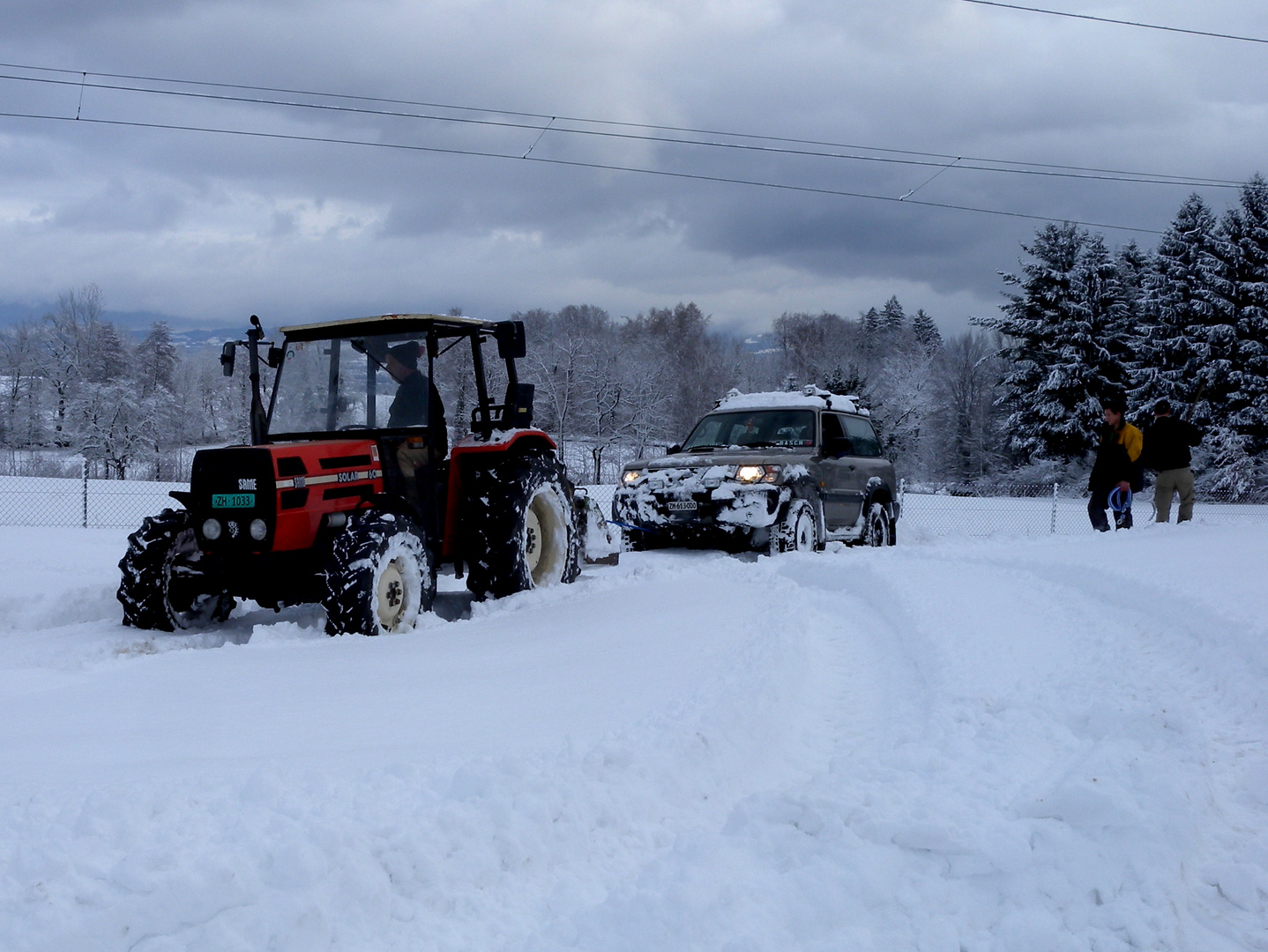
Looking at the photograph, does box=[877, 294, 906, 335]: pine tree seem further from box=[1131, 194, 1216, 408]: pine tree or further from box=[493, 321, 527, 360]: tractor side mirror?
box=[493, 321, 527, 360]: tractor side mirror

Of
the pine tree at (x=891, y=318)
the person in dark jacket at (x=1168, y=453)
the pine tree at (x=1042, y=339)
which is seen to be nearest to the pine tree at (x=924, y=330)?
the pine tree at (x=891, y=318)

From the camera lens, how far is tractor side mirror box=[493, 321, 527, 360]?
755 cm

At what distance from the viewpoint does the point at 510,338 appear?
7594mm

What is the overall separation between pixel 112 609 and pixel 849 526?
805cm

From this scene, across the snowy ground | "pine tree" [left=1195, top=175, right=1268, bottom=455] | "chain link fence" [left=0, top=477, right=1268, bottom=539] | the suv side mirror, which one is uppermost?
"pine tree" [left=1195, top=175, right=1268, bottom=455]

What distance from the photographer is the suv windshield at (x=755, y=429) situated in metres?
11.8

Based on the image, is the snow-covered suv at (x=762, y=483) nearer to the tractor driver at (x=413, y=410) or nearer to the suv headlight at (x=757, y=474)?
the suv headlight at (x=757, y=474)

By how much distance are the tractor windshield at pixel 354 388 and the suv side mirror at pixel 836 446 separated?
563 cm

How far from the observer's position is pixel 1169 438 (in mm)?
12719

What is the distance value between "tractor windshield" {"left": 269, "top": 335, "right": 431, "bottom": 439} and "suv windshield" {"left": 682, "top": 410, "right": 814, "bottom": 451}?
5150mm

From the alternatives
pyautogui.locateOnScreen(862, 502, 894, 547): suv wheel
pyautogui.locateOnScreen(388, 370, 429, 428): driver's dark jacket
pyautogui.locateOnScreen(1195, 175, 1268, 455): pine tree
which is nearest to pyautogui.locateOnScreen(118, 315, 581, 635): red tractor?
pyautogui.locateOnScreen(388, 370, 429, 428): driver's dark jacket

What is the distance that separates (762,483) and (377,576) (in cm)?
533

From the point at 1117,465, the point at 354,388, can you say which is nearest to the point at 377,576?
the point at 354,388

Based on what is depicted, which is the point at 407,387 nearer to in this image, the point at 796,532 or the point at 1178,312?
the point at 796,532
